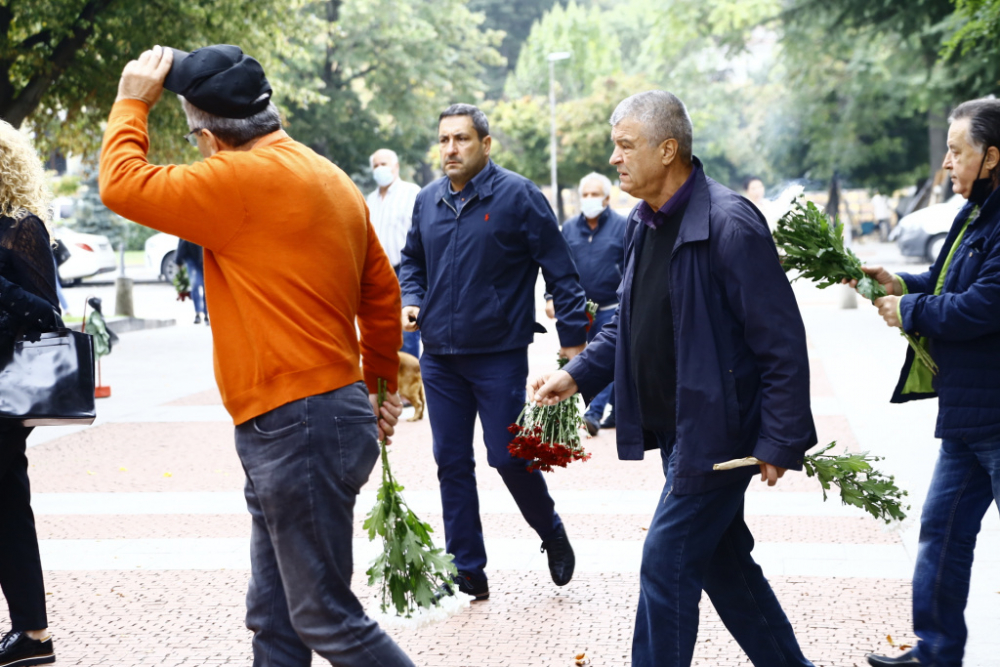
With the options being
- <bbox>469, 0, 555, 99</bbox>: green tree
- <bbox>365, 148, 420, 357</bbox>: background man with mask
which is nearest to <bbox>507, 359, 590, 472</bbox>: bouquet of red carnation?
<bbox>365, 148, 420, 357</bbox>: background man with mask

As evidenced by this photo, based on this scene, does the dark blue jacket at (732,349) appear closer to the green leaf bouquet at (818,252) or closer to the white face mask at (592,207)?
→ the green leaf bouquet at (818,252)

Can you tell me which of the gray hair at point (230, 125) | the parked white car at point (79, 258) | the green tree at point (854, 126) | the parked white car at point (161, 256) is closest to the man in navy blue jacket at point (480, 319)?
the gray hair at point (230, 125)

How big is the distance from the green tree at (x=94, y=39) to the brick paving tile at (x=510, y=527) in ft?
31.4

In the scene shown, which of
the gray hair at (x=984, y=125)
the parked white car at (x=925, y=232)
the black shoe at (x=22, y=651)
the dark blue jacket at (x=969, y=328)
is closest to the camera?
the dark blue jacket at (x=969, y=328)

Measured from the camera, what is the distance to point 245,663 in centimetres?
403

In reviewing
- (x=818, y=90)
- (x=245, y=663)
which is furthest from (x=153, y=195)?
(x=818, y=90)

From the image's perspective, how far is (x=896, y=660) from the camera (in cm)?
375

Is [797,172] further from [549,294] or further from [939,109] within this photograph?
[549,294]

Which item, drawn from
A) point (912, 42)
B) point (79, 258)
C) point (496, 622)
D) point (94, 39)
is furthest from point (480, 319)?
point (79, 258)

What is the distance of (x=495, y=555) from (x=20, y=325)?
2415mm

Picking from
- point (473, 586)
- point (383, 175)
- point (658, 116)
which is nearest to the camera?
point (658, 116)

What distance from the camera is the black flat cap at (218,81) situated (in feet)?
8.87

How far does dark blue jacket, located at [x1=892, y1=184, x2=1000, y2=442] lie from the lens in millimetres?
3387

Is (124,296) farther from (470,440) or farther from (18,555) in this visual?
(18,555)
